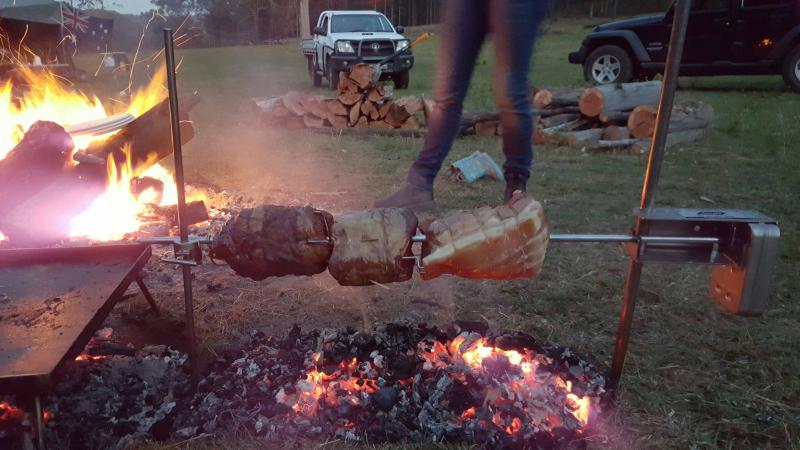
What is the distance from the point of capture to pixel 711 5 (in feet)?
39.6

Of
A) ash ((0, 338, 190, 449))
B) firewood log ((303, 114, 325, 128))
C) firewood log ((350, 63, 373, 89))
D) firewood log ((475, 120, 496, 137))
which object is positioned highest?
firewood log ((350, 63, 373, 89))

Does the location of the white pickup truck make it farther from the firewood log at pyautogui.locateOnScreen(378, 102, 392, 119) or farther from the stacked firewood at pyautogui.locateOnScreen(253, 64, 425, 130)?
the firewood log at pyautogui.locateOnScreen(378, 102, 392, 119)

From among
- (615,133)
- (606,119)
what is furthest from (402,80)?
(615,133)

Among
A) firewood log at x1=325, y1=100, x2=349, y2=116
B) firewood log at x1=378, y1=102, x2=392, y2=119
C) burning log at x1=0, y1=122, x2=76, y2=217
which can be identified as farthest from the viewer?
firewood log at x1=325, y1=100, x2=349, y2=116

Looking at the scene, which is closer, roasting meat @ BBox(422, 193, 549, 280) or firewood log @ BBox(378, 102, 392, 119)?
roasting meat @ BBox(422, 193, 549, 280)

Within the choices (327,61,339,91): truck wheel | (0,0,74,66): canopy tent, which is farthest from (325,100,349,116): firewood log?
(0,0,74,66): canopy tent

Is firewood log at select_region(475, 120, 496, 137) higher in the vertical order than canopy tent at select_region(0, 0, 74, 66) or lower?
lower

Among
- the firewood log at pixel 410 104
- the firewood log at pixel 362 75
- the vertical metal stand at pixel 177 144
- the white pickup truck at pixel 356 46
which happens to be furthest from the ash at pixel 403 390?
the white pickup truck at pixel 356 46

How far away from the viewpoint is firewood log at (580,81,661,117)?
8469 millimetres

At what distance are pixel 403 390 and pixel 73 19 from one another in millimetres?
22977

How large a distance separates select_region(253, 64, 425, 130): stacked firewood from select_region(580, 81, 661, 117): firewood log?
8.36 ft

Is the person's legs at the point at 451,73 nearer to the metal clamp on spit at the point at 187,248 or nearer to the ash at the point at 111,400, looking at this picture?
the metal clamp on spit at the point at 187,248

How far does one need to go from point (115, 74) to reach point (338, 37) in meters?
9.07

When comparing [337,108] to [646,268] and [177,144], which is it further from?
[177,144]
